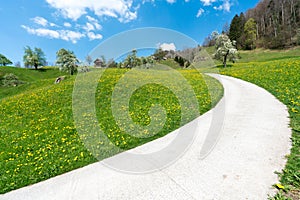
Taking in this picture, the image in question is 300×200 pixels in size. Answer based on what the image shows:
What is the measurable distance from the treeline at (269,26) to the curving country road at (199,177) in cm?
5353

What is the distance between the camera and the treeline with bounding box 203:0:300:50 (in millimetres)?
54281

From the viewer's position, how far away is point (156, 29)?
25.3 feet

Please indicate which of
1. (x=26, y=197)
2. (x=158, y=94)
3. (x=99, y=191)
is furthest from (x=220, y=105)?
(x=26, y=197)

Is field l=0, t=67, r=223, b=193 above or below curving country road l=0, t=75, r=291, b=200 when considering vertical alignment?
above

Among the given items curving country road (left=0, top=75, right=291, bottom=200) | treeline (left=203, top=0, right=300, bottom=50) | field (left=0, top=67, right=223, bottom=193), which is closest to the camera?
curving country road (left=0, top=75, right=291, bottom=200)

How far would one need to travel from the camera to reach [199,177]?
12.2 feet

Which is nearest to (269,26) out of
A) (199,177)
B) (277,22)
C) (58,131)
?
(277,22)

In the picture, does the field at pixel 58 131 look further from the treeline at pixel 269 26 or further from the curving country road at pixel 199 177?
the treeline at pixel 269 26

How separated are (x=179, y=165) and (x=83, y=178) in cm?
255

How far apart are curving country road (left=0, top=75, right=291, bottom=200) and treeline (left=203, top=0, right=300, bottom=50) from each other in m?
53.5

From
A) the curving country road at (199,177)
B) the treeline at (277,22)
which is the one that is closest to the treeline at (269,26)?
the treeline at (277,22)

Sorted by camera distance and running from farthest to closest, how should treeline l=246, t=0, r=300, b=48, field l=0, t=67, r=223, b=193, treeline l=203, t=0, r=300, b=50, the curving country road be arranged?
1. treeline l=203, t=0, r=300, b=50
2. treeline l=246, t=0, r=300, b=48
3. field l=0, t=67, r=223, b=193
4. the curving country road

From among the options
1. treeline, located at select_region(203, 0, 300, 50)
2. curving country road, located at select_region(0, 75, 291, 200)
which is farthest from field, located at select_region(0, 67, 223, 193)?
treeline, located at select_region(203, 0, 300, 50)

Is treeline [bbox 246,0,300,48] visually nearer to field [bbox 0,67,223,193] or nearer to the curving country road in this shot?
field [bbox 0,67,223,193]
